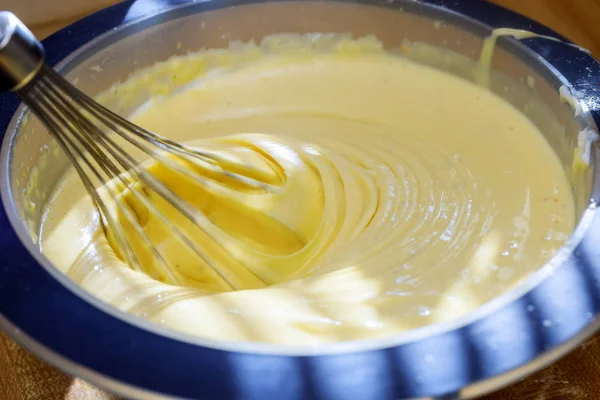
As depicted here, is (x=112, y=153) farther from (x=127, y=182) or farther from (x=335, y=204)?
(x=335, y=204)

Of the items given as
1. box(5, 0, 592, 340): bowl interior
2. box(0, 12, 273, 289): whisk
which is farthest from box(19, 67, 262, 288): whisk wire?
box(5, 0, 592, 340): bowl interior

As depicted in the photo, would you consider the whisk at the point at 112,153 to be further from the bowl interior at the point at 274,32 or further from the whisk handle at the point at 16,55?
the bowl interior at the point at 274,32

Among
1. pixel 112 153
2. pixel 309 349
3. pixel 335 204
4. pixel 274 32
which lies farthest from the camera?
pixel 274 32

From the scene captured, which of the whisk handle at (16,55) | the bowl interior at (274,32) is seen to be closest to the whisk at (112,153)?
the whisk handle at (16,55)

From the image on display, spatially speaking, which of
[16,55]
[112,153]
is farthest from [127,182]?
[16,55]

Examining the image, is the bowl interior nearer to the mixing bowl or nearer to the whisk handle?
the mixing bowl

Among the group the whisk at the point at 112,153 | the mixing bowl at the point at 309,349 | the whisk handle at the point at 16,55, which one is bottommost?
the mixing bowl at the point at 309,349
